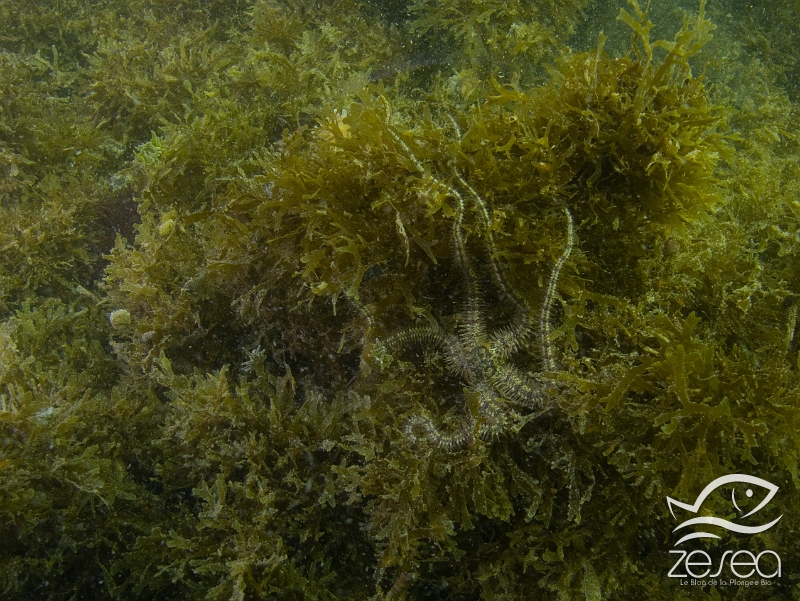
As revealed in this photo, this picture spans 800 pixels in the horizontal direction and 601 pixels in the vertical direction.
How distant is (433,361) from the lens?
247 cm

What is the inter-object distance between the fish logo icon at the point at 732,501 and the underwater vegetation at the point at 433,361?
0.07 metres

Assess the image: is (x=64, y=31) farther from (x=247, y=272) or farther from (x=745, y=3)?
(x=745, y=3)

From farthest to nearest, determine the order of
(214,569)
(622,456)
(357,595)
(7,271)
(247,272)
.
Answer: (7,271)
(247,272)
(357,595)
(214,569)
(622,456)

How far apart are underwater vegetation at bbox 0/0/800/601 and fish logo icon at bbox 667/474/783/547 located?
73 mm

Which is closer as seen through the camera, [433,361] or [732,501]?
[732,501]

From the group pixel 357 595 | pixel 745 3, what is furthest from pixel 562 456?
pixel 745 3

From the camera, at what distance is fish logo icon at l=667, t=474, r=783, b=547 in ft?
7.14

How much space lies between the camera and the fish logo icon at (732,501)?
7.14ft

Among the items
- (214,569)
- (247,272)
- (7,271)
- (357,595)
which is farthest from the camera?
(7,271)

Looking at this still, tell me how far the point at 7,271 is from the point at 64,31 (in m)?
2.50

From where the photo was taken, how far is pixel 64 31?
4.48 meters

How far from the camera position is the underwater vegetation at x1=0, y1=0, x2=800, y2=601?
227 centimetres

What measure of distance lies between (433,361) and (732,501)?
60.5 inches

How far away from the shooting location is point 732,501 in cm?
229
